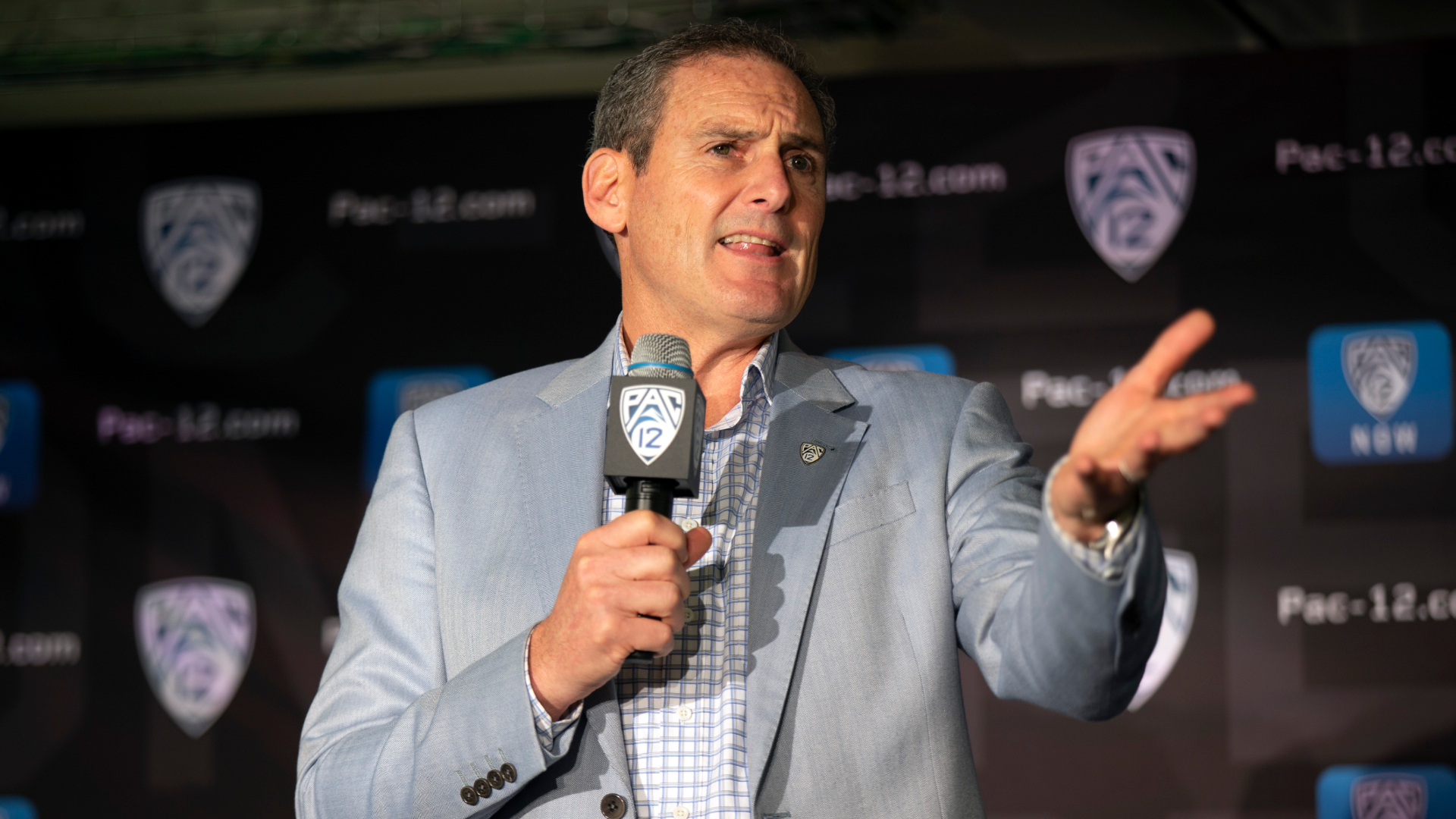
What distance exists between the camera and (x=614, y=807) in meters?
1.36

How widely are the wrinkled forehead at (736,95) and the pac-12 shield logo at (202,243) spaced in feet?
8.14

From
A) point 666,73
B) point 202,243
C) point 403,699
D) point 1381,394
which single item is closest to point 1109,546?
point 403,699

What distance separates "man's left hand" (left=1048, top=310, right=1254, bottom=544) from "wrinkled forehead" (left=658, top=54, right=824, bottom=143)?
0.74m

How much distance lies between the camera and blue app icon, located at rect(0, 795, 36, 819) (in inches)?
146

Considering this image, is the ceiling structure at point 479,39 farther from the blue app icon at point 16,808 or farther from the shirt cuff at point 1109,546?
the shirt cuff at point 1109,546

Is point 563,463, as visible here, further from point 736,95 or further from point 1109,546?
point 1109,546

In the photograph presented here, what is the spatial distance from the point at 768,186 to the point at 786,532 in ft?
1.51

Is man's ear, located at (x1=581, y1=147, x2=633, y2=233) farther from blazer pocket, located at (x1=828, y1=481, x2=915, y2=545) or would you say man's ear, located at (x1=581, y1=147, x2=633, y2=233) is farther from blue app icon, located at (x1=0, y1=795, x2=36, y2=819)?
blue app icon, located at (x1=0, y1=795, x2=36, y2=819)

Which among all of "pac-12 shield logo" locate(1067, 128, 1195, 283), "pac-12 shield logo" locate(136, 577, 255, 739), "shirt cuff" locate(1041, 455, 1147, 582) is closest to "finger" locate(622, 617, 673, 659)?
"shirt cuff" locate(1041, 455, 1147, 582)

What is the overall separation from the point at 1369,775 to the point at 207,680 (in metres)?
3.12

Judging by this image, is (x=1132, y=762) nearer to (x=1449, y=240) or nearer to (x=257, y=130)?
(x=1449, y=240)

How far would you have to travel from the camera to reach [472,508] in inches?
62.4

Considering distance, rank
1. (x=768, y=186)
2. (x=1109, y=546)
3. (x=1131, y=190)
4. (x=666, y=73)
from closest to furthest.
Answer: (x=1109, y=546), (x=768, y=186), (x=666, y=73), (x=1131, y=190)

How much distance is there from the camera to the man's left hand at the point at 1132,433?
1030mm
